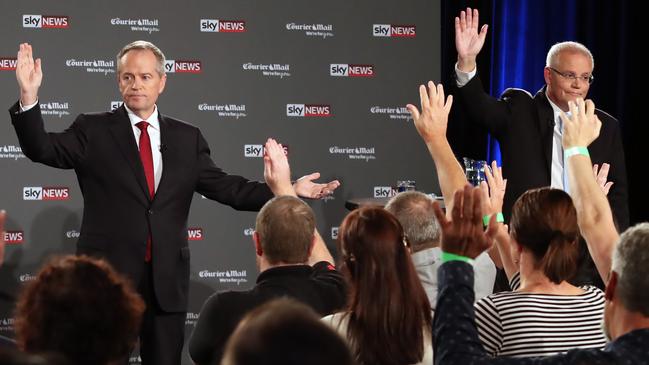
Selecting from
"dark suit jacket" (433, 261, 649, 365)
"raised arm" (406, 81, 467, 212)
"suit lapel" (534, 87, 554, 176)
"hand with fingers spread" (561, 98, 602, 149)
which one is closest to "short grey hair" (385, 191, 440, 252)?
"raised arm" (406, 81, 467, 212)

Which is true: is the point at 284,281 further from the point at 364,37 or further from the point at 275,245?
the point at 364,37

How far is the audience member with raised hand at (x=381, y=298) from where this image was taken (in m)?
2.31

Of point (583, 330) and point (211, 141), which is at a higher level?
point (211, 141)

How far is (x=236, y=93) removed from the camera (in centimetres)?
662

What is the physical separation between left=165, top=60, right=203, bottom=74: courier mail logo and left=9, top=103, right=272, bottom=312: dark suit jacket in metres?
2.23

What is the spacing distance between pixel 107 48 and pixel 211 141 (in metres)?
0.94

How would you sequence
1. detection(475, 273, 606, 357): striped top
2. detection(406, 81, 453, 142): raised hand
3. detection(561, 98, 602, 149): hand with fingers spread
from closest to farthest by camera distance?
1. detection(475, 273, 606, 357): striped top
2. detection(561, 98, 602, 149): hand with fingers spread
3. detection(406, 81, 453, 142): raised hand

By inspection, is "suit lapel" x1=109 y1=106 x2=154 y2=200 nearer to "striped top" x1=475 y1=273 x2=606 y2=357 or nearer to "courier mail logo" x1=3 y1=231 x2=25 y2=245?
"striped top" x1=475 y1=273 x2=606 y2=357

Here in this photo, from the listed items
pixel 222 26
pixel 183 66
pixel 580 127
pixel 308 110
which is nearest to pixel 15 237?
pixel 183 66

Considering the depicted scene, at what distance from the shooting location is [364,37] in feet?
22.2

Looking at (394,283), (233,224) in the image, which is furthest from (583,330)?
(233,224)

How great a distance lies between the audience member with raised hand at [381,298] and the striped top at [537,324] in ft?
0.56

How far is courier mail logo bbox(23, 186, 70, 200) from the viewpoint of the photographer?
6.32 metres

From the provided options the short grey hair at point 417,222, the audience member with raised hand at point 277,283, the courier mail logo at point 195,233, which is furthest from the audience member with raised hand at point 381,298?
the courier mail logo at point 195,233
